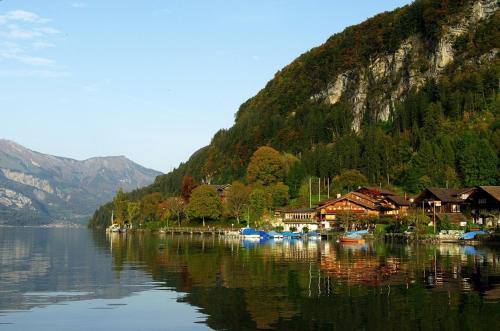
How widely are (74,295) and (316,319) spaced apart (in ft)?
58.4

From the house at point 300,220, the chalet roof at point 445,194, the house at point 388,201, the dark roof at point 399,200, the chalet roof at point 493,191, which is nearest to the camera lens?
the chalet roof at point 493,191

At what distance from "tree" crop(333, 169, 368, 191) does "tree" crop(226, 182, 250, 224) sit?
2559cm

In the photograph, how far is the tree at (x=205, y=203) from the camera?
528 feet

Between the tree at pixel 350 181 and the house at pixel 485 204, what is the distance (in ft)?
149

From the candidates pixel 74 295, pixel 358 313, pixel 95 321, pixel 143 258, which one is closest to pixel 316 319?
pixel 358 313

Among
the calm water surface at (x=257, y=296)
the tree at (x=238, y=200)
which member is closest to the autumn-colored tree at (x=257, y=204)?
the tree at (x=238, y=200)

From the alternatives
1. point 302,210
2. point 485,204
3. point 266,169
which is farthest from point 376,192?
point 266,169

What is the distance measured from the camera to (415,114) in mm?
183500

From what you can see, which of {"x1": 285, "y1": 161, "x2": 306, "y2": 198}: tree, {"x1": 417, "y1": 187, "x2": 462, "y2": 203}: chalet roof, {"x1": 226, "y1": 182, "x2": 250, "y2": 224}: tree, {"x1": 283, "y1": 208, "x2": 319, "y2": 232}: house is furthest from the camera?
{"x1": 285, "y1": 161, "x2": 306, "y2": 198}: tree

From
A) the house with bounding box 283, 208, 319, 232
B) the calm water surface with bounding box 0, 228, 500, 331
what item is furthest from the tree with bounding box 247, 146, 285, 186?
the calm water surface with bounding box 0, 228, 500, 331

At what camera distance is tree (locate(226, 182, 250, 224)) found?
156625 millimetres

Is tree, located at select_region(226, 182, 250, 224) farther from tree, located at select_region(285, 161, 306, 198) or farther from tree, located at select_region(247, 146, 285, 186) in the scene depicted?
tree, located at select_region(285, 161, 306, 198)

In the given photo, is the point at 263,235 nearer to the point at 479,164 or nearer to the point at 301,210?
the point at 301,210

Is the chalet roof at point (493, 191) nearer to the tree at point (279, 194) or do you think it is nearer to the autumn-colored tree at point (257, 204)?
the autumn-colored tree at point (257, 204)
